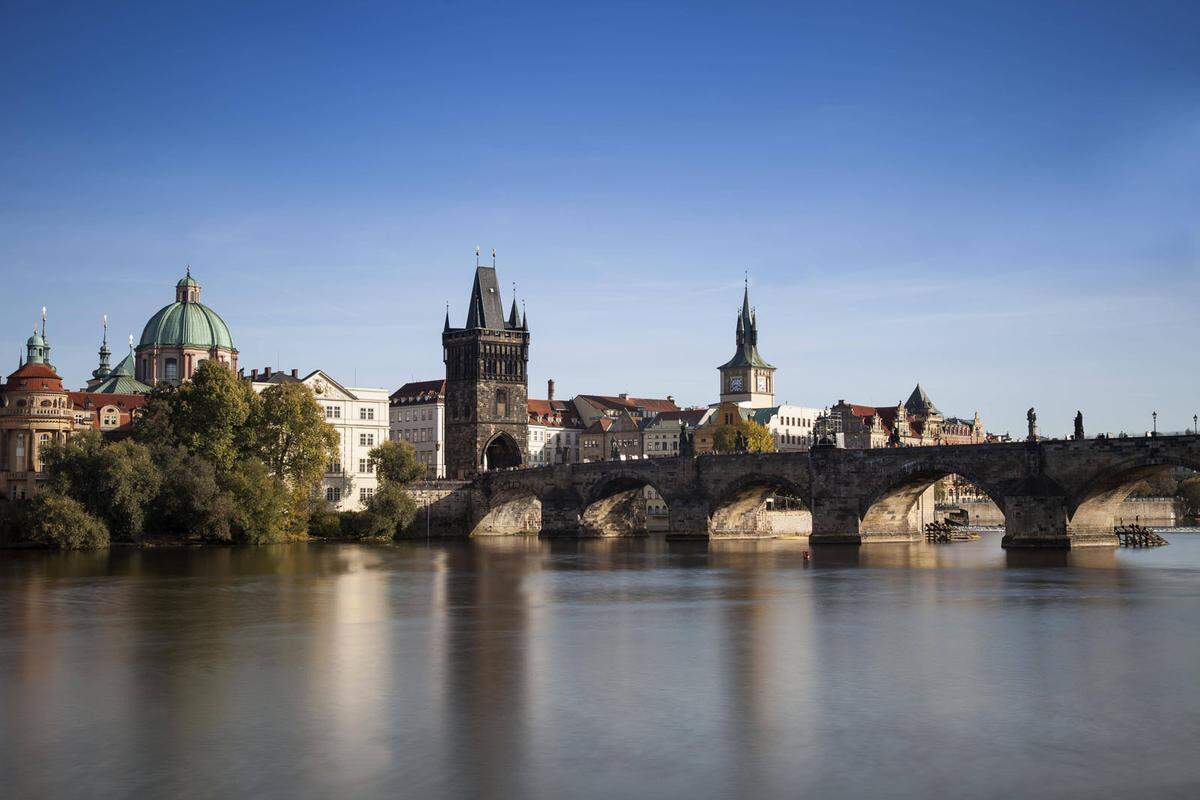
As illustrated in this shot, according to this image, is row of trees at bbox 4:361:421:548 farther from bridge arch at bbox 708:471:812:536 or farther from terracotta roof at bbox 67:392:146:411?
bridge arch at bbox 708:471:812:536

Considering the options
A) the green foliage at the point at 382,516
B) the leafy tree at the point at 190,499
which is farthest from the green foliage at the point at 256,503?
the green foliage at the point at 382,516

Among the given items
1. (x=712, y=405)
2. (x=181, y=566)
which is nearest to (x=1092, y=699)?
Answer: (x=181, y=566)

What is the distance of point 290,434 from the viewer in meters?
87.6

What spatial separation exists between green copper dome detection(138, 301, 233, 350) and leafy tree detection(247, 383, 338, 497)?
44.3 metres

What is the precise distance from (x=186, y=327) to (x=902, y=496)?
2945 inches

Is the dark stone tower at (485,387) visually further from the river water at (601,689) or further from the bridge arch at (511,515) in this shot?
the river water at (601,689)

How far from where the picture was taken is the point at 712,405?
16950 cm

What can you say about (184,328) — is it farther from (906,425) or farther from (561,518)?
(906,425)

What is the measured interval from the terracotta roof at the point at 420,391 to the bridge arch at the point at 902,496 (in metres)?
59.4

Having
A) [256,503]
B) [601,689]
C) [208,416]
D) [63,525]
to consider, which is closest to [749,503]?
Result: [256,503]

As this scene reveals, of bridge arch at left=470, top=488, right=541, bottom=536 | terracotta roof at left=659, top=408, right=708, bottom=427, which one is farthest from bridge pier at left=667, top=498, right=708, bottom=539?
terracotta roof at left=659, top=408, right=708, bottom=427

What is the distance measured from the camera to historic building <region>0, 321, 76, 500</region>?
93.1 meters

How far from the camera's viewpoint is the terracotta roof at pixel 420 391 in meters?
136

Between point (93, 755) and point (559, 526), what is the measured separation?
267ft
